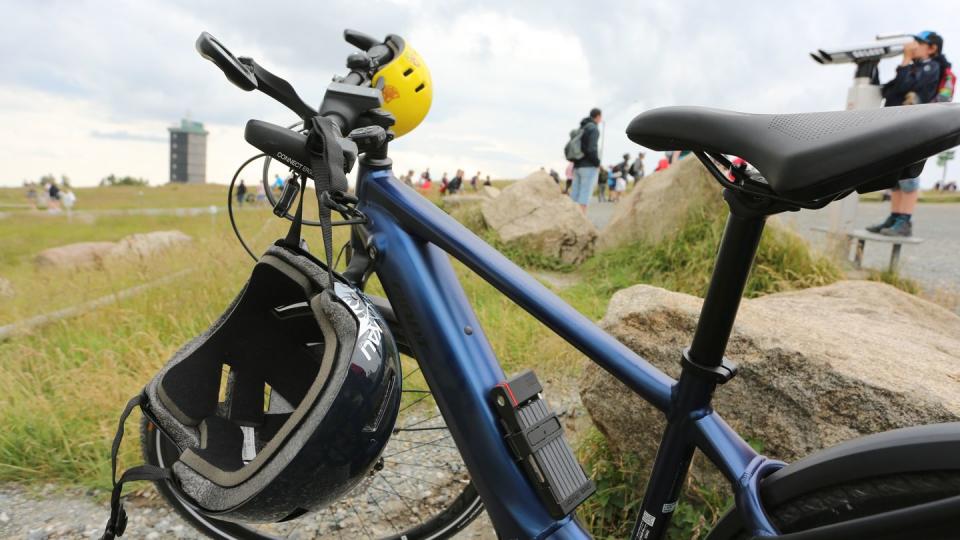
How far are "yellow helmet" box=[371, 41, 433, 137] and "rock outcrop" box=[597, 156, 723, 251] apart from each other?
3.95 metres

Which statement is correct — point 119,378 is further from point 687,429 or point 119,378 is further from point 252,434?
point 687,429

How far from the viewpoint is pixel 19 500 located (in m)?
2.56

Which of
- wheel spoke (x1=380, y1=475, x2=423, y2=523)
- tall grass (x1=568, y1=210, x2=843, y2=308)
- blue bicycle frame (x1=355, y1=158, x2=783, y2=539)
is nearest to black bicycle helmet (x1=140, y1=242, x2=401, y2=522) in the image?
blue bicycle frame (x1=355, y1=158, x2=783, y2=539)

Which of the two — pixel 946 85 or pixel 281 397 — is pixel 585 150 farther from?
pixel 281 397

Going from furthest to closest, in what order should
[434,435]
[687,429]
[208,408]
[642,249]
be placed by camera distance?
[642,249] < [434,435] < [208,408] < [687,429]

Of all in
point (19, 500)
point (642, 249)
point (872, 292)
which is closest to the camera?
point (19, 500)

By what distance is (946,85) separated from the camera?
5535mm

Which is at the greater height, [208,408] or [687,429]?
[687,429]

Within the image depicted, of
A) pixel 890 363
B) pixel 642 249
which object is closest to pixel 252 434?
pixel 890 363

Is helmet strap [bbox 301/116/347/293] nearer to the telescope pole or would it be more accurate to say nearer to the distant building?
the telescope pole

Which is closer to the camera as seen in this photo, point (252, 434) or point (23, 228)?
point (252, 434)

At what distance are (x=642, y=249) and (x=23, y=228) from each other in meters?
19.4

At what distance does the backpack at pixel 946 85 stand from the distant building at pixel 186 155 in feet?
247

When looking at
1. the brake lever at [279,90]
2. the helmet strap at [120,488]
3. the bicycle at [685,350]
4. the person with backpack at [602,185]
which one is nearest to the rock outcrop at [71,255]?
the helmet strap at [120,488]
